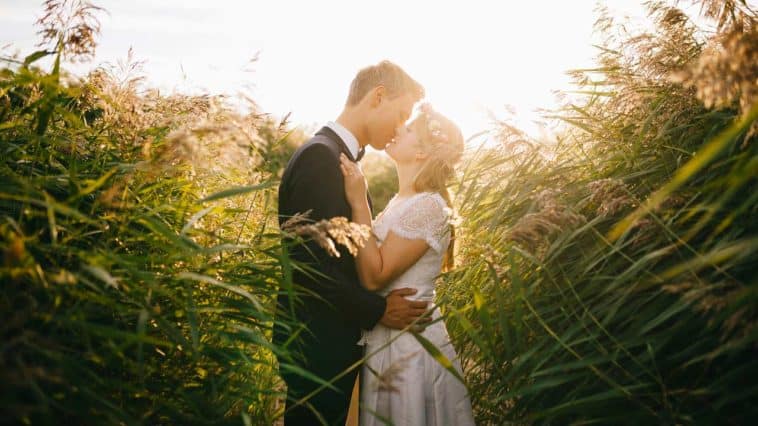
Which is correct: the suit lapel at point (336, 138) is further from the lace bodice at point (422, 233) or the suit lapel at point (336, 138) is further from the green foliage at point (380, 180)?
the green foliage at point (380, 180)

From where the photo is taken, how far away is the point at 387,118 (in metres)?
3.59

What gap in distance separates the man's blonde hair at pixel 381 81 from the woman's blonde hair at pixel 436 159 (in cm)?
25

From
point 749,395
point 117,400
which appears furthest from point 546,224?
point 117,400

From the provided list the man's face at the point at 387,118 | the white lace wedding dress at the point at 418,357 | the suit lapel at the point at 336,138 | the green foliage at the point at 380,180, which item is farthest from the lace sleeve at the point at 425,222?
the green foliage at the point at 380,180

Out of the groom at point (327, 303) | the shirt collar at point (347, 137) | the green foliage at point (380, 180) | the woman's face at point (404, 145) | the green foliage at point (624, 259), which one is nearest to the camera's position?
the green foliage at point (624, 259)

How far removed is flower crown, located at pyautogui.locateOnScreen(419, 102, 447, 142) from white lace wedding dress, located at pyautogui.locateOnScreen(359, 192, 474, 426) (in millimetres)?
429

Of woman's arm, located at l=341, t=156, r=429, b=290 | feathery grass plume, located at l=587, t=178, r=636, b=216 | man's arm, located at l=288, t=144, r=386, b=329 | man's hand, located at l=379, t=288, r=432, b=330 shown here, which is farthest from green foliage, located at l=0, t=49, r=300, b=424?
feathery grass plume, located at l=587, t=178, r=636, b=216

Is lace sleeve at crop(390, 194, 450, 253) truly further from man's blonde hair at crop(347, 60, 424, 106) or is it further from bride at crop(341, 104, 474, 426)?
man's blonde hair at crop(347, 60, 424, 106)

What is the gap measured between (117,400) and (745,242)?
2.14 metres

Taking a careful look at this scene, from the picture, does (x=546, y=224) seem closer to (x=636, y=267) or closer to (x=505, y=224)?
(x=636, y=267)

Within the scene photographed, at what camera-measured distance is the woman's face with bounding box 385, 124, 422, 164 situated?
3719 millimetres

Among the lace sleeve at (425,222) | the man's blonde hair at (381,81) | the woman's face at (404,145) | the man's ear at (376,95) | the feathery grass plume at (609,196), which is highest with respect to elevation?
the man's blonde hair at (381,81)

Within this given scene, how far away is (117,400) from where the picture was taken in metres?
1.68

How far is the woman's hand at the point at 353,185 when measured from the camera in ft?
9.17
